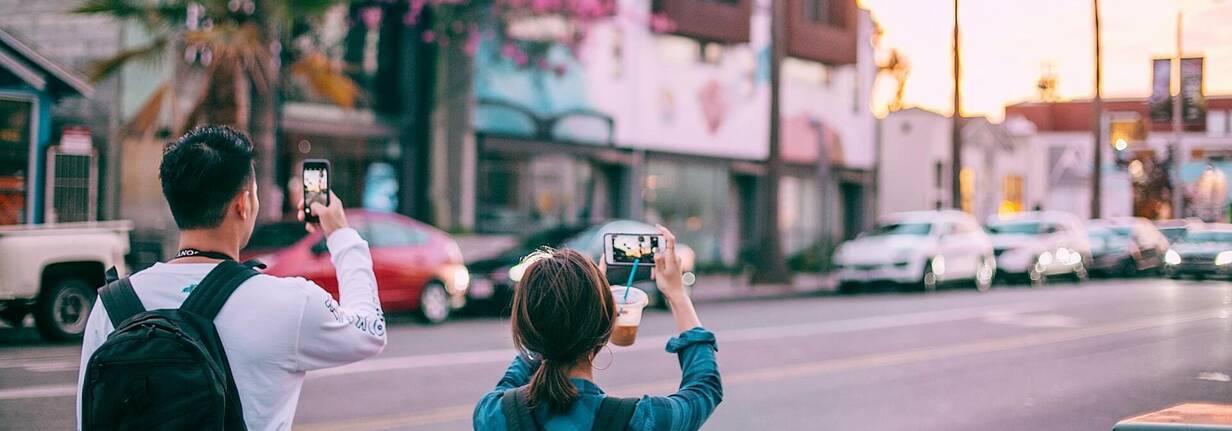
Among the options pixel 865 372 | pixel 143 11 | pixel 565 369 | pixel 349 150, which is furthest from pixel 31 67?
pixel 565 369

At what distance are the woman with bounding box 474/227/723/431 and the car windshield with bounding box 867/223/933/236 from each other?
924 inches

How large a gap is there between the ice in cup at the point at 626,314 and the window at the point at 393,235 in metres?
13.3

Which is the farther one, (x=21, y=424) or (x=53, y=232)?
(x=53, y=232)

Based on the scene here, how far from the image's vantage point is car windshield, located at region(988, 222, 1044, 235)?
93.2ft

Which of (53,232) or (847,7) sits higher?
(847,7)

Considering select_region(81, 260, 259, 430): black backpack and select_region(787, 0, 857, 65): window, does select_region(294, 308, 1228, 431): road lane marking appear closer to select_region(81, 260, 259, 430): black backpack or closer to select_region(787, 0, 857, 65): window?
select_region(81, 260, 259, 430): black backpack

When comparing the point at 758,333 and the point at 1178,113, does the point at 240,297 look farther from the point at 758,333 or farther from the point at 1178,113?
the point at 758,333

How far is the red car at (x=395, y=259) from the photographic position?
14.9 m

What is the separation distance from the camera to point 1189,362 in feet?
25.1

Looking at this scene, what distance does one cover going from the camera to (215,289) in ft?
9.34

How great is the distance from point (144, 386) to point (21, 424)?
5.38 meters

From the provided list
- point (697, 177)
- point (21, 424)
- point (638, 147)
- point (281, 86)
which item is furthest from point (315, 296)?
point (697, 177)

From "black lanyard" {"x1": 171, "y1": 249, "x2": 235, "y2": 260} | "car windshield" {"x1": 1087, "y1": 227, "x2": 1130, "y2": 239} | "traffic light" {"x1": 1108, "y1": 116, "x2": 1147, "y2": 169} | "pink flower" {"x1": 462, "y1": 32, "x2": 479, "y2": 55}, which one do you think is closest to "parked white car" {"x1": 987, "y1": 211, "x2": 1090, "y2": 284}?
"car windshield" {"x1": 1087, "y1": 227, "x2": 1130, "y2": 239}

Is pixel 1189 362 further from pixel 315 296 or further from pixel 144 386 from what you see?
pixel 144 386
